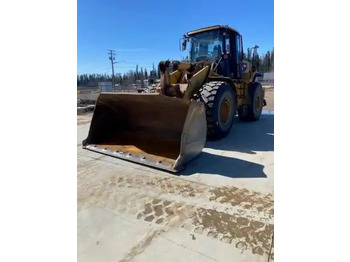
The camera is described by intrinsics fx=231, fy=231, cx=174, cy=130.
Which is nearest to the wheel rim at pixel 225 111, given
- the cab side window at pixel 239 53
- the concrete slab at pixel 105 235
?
the cab side window at pixel 239 53

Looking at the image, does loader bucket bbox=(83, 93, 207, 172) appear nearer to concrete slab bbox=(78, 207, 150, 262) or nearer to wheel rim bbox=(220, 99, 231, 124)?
concrete slab bbox=(78, 207, 150, 262)

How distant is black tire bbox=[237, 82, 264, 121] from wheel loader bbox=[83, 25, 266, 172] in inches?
37.2

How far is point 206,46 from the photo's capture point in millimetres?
4914

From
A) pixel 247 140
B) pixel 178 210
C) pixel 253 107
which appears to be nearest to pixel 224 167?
pixel 178 210

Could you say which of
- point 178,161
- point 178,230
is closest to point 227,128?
point 178,161

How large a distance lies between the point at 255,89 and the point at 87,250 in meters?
5.59

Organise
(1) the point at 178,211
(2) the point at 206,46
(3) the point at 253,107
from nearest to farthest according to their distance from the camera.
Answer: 1. (1) the point at 178,211
2. (2) the point at 206,46
3. (3) the point at 253,107

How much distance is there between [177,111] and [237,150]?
1138mm

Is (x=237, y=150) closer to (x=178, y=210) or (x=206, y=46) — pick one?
(x=178, y=210)

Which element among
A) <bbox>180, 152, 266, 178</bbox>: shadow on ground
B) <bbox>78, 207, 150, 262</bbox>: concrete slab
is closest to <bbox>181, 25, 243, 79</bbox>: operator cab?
<bbox>180, 152, 266, 178</bbox>: shadow on ground

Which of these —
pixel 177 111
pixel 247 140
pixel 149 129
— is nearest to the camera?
pixel 177 111

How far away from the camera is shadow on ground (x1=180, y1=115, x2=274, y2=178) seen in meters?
2.70

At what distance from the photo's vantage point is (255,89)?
19.7 feet

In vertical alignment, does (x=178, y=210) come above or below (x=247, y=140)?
below
